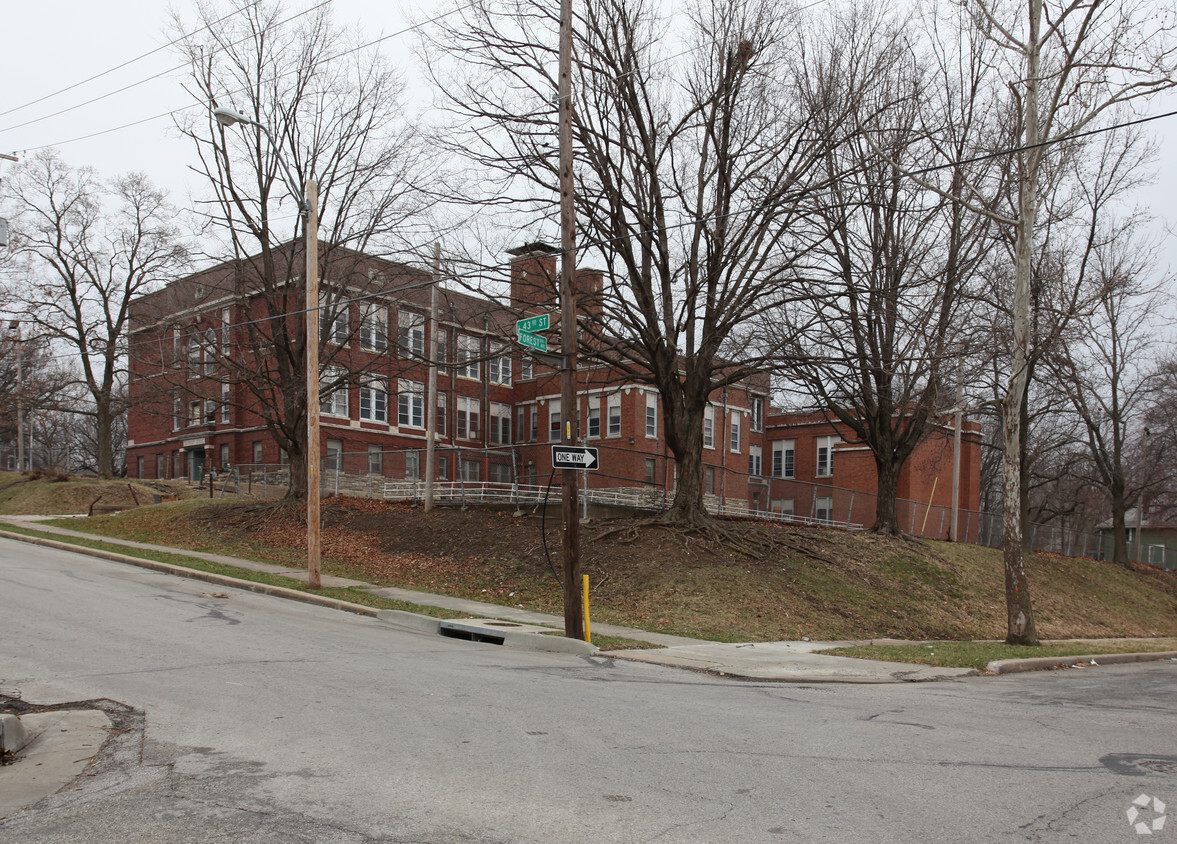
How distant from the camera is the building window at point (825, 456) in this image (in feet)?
182

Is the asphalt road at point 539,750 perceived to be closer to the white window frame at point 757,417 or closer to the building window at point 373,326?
the building window at point 373,326

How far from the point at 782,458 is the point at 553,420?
17.0 metres

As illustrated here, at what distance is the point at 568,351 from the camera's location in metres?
14.1

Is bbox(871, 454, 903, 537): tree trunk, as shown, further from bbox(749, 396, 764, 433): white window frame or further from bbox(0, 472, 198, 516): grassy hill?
bbox(0, 472, 198, 516): grassy hill

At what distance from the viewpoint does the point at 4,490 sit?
4069 centimetres

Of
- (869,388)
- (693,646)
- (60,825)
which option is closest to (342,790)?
(60,825)

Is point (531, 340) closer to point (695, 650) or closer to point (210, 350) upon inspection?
point (695, 650)

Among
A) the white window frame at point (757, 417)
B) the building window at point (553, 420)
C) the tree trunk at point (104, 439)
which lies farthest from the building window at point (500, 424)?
the tree trunk at point (104, 439)

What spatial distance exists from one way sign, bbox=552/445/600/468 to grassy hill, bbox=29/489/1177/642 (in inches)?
163

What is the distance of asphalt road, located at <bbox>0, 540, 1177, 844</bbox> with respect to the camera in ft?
16.5

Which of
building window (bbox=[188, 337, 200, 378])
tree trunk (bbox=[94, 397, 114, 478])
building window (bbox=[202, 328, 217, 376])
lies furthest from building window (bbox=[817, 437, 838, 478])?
tree trunk (bbox=[94, 397, 114, 478])

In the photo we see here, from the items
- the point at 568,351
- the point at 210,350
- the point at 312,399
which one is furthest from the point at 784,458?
the point at 568,351

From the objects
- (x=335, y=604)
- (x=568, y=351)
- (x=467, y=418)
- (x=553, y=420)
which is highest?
(x=467, y=418)

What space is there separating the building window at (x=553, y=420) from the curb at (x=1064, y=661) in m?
35.9
